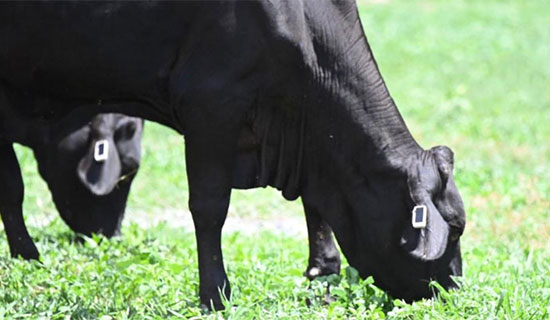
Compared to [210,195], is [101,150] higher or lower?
higher

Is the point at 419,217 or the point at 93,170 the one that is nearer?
the point at 419,217

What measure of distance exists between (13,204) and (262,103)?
67.7 inches

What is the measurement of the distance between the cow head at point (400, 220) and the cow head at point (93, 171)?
2.08m

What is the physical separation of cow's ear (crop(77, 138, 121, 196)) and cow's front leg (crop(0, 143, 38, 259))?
1.07 meters

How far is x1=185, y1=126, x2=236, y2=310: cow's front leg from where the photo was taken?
20.1 feet

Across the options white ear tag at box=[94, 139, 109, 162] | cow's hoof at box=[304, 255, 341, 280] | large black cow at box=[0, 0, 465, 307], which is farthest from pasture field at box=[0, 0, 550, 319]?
white ear tag at box=[94, 139, 109, 162]

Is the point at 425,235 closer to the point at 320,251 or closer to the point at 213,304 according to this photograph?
the point at 320,251

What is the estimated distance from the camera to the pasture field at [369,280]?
624 cm

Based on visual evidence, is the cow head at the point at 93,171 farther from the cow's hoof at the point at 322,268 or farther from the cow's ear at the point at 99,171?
the cow's hoof at the point at 322,268

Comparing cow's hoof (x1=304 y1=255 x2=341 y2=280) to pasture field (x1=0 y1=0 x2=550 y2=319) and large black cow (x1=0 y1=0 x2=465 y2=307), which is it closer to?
pasture field (x1=0 y1=0 x2=550 y2=319)

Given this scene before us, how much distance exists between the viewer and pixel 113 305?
6.37 meters

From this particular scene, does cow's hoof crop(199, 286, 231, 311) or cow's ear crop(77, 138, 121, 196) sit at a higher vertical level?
cow's ear crop(77, 138, 121, 196)

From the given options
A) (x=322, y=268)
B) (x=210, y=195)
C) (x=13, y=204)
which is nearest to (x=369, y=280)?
(x=322, y=268)

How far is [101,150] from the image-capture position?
7.81m
